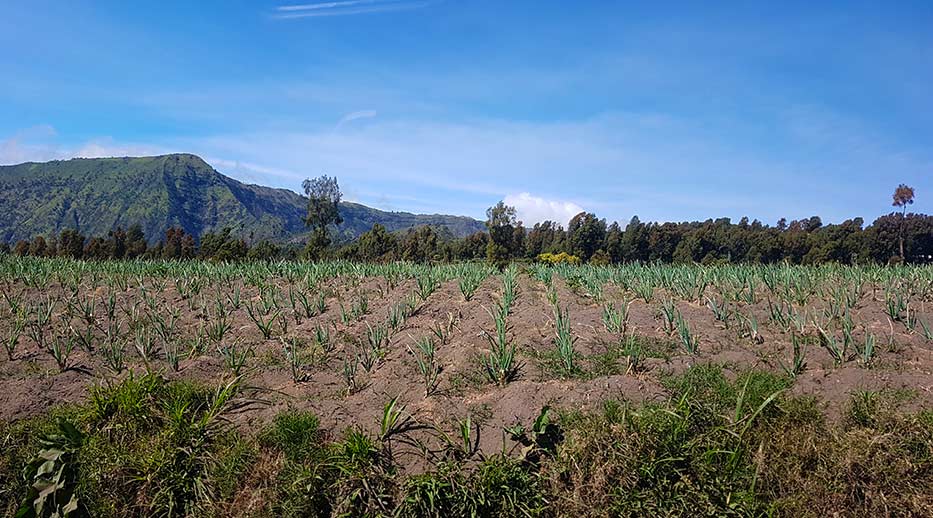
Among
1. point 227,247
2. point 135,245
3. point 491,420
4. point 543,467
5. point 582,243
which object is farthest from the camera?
point 582,243

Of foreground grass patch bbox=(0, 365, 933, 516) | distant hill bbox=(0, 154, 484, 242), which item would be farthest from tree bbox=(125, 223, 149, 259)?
distant hill bbox=(0, 154, 484, 242)

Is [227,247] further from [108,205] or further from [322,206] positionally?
[108,205]

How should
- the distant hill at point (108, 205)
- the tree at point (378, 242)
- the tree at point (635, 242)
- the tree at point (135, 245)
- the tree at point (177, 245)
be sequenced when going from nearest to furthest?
the tree at point (378, 242), the tree at point (177, 245), the tree at point (135, 245), the tree at point (635, 242), the distant hill at point (108, 205)

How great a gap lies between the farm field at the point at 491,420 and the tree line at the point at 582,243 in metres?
25.5

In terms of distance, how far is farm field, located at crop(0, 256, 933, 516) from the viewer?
3.46 metres

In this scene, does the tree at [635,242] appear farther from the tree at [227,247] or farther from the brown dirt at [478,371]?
the brown dirt at [478,371]

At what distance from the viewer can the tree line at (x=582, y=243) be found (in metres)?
36.1

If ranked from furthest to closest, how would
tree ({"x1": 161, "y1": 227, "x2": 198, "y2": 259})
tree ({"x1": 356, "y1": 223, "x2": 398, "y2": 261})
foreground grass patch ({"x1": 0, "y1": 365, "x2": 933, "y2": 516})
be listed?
tree ({"x1": 161, "y1": 227, "x2": 198, "y2": 259}) < tree ({"x1": 356, "y1": 223, "x2": 398, "y2": 261}) < foreground grass patch ({"x1": 0, "y1": 365, "x2": 933, "y2": 516})

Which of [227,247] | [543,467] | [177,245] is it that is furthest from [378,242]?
[543,467]

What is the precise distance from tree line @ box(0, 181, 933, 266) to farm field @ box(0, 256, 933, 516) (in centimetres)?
2550

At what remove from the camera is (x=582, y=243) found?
4962cm

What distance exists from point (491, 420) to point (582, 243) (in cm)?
4690

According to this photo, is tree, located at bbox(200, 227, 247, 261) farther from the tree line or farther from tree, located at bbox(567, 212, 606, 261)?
tree, located at bbox(567, 212, 606, 261)

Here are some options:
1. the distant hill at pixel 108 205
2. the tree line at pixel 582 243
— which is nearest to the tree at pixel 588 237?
the tree line at pixel 582 243
